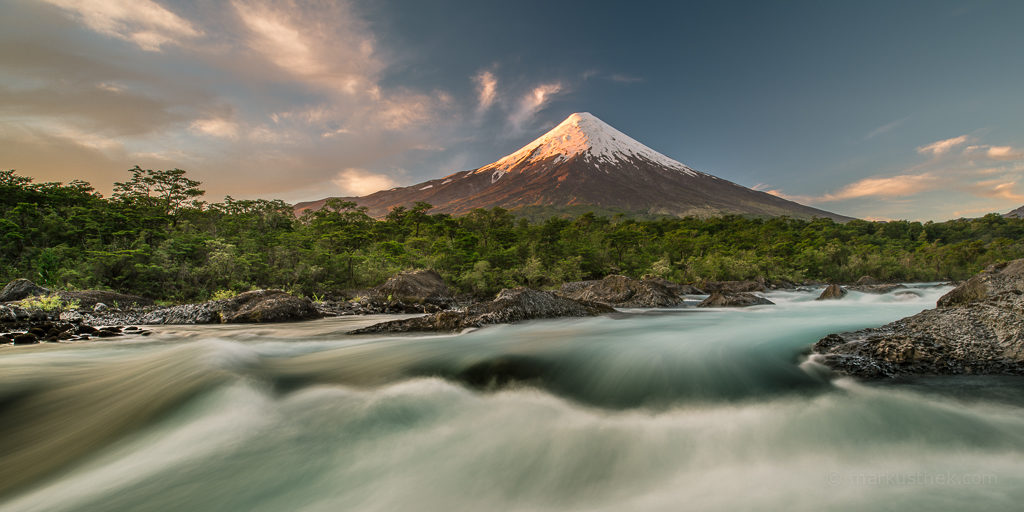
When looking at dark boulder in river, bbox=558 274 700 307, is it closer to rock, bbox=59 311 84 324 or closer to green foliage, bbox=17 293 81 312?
rock, bbox=59 311 84 324

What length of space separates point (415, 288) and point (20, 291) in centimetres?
1213

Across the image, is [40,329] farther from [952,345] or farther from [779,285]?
[779,285]

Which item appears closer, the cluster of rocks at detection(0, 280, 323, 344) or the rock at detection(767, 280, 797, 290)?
the cluster of rocks at detection(0, 280, 323, 344)

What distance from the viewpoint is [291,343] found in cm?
754

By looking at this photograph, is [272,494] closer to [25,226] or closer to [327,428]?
[327,428]

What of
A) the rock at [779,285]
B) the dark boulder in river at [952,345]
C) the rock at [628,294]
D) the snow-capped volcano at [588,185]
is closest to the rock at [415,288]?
the rock at [628,294]

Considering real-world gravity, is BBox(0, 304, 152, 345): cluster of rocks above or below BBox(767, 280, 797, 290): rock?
above

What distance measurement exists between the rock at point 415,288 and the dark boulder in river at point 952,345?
13.3 metres

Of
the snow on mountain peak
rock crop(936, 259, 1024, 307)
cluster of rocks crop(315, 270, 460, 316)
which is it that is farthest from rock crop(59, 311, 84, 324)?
the snow on mountain peak

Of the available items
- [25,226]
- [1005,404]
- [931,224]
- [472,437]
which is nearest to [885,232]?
[931,224]

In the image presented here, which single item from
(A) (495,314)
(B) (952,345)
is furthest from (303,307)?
(B) (952,345)

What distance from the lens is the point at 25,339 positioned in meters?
7.09

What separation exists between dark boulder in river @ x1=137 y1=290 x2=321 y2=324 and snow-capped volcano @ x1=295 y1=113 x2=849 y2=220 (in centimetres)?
9513

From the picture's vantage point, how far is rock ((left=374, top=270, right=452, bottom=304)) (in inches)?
591
